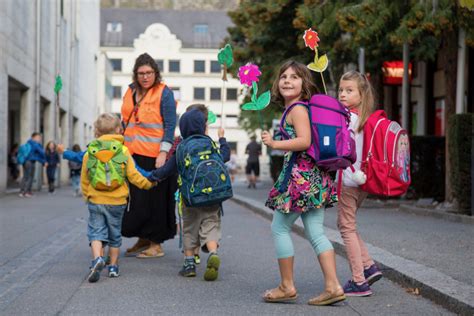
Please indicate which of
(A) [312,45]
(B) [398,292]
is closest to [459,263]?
(B) [398,292]

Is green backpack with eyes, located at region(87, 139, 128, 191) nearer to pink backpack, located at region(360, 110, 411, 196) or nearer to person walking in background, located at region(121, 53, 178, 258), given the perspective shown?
person walking in background, located at region(121, 53, 178, 258)

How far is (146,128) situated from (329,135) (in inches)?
115

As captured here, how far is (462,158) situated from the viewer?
12.6 metres

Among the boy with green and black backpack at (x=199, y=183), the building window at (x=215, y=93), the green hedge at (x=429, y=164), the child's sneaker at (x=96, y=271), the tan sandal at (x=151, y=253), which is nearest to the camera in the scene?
the child's sneaker at (x=96, y=271)

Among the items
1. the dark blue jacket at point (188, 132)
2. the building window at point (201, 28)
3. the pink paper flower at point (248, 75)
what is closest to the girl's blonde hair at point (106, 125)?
the dark blue jacket at point (188, 132)

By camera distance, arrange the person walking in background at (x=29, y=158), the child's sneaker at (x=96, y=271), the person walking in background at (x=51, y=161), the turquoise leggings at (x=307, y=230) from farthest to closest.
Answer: the person walking in background at (x=51, y=161) < the person walking in background at (x=29, y=158) < the child's sneaker at (x=96, y=271) < the turquoise leggings at (x=307, y=230)

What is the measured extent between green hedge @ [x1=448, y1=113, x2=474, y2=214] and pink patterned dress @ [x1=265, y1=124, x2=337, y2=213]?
287 inches

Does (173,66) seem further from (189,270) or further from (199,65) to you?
(189,270)

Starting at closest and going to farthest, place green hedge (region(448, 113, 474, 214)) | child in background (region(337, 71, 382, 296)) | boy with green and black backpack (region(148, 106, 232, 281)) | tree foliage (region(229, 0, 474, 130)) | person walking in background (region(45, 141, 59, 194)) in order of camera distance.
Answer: child in background (region(337, 71, 382, 296)) → boy with green and black backpack (region(148, 106, 232, 281)) → green hedge (region(448, 113, 474, 214)) → tree foliage (region(229, 0, 474, 130)) → person walking in background (region(45, 141, 59, 194))

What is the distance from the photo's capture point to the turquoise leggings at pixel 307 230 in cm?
566

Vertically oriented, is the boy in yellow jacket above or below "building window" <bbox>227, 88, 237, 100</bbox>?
below

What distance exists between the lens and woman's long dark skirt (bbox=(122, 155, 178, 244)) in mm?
8008

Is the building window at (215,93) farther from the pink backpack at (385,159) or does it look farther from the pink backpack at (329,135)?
the pink backpack at (329,135)

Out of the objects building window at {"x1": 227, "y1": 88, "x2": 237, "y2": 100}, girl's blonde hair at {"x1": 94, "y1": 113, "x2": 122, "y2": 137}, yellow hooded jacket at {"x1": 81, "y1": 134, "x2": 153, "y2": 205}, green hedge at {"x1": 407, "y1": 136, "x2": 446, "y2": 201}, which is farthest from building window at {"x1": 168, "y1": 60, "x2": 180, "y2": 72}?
yellow hooded jacket at {"x1": 81, "y1": 134, "x2": 153, "y2": 205}
